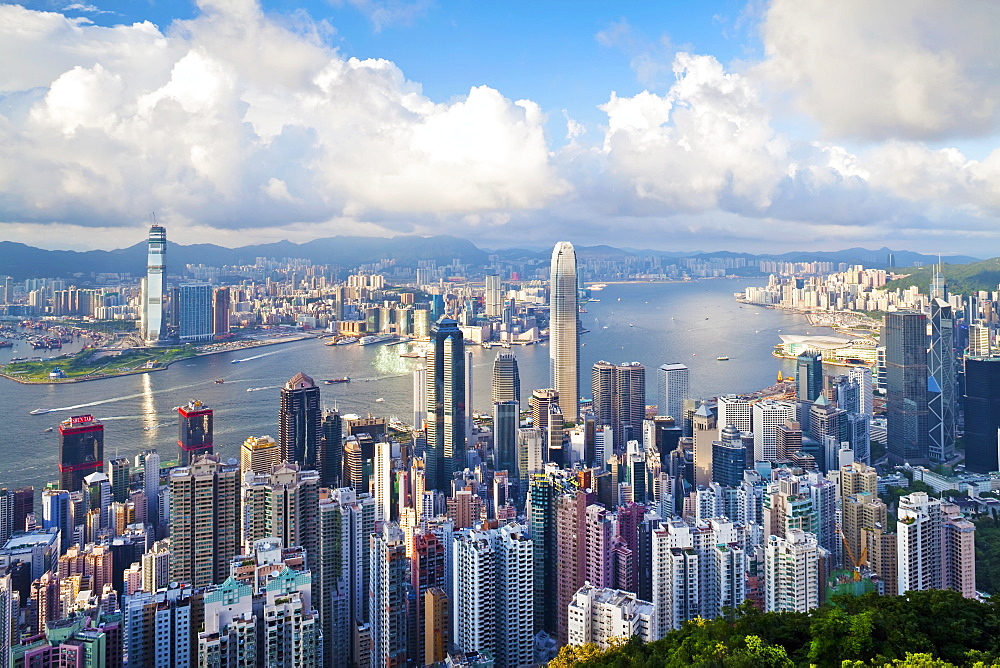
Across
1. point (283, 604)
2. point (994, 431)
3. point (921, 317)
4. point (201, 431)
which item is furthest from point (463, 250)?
point (283, 604)

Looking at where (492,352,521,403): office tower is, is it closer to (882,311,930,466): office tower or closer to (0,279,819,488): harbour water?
(0,279,819,488): harbour water

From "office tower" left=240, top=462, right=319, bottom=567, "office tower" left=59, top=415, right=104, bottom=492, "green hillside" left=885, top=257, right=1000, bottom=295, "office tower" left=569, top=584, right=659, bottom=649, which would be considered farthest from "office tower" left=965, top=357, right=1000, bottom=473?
"office tower" left=59, top=415, right=104, bottom=492

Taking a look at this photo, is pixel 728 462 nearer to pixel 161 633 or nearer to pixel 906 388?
pixel 906 388

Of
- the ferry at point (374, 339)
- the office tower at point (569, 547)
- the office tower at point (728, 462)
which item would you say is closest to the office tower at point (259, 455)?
the office tower at point (569, 547)

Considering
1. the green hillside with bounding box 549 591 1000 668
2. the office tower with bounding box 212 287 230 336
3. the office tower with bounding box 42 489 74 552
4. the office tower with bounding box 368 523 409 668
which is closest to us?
the green hillside with bounding box 549 591 1000 668

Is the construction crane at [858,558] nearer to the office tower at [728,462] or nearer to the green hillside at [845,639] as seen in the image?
the office tower at [728,462]

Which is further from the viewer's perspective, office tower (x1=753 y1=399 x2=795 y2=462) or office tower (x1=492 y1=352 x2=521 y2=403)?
office tower (x1=492 y1=352 x2=521 y2=403)

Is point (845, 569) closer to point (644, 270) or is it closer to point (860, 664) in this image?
point (860, 664)
